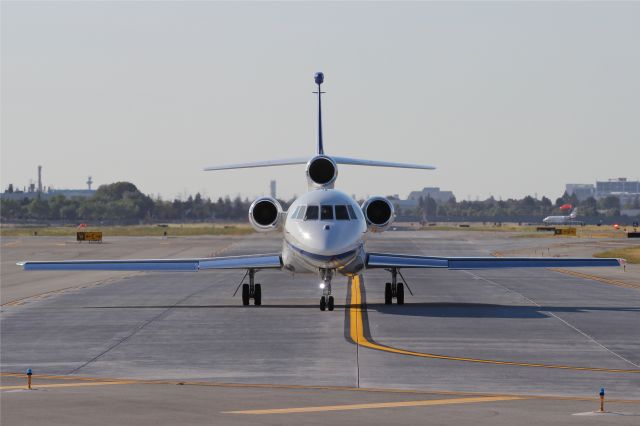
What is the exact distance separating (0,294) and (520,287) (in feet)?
60.4

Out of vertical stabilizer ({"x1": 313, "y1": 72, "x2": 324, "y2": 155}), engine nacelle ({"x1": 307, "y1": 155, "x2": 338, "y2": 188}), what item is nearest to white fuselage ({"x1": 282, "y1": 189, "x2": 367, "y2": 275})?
engine nacelle ({"x1": 307, "y1": 155, "x2": 338, "y2": 188})

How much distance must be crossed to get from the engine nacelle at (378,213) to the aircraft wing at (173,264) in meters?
2.82

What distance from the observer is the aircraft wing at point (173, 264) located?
104ft

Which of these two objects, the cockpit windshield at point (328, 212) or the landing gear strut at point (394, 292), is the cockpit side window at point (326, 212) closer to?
the cockpit windshield at point (328, 212)

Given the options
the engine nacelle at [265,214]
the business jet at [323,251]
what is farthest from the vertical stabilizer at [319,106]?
the engine nacelle at [265,214]

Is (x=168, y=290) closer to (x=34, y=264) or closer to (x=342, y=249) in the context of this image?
(x=34, y=264)

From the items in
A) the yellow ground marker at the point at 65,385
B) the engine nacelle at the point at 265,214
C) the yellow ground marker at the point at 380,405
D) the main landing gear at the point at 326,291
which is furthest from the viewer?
the engine nacelle at the point at 265,214

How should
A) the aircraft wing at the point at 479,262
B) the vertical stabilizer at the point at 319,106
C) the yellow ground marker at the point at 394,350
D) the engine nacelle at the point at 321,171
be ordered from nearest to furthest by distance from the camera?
the yellow ground marker at the point at 394,350
the aircraft wing at the point at 479,262
the engine nacelle at the point at 321,171
the vertical stabilizer at the point at 319,106

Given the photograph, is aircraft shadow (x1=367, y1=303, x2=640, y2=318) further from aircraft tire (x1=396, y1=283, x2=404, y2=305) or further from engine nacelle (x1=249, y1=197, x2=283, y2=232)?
engine nacelle (x1=249, y1=197, x2=283, y2=232)

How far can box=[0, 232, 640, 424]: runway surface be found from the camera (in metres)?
16.2

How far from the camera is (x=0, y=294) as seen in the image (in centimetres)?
3797

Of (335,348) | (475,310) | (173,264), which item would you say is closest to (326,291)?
(475,310)

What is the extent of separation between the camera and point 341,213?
2972 cm

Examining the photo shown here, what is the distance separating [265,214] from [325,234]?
394 cm
